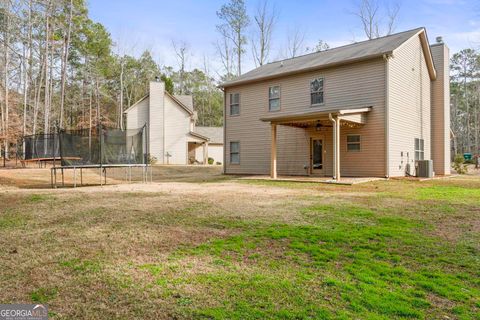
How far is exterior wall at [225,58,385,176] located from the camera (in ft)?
44.2

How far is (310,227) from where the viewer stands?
525 centimetres

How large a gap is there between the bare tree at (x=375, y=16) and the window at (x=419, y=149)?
14.4 m

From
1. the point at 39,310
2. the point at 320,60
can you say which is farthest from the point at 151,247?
the point at 320,60

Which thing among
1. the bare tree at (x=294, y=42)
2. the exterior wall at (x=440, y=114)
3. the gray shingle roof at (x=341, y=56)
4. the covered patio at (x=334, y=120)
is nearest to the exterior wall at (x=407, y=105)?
the gray shingle roof at (x=341, y=56)

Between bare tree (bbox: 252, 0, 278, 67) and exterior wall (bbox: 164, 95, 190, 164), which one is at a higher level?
bare tree (bbox: 252, 0, 278, 67)

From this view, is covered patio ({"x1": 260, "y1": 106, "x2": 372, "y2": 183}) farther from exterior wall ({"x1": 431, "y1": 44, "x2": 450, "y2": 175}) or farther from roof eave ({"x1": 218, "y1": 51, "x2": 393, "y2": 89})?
exterior wall ({"x1": 431, "y1": 44, "x2": 450, "y2": 175})

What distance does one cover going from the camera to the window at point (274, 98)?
53.9 ft

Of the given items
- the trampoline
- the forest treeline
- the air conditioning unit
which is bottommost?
the air conditioning unit

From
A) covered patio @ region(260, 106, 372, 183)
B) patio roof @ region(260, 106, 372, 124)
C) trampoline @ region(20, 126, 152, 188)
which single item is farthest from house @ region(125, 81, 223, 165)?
patio roof @ region(260, 106, 372, 124)

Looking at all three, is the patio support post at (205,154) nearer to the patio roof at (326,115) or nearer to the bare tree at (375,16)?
the bare tree at (375,16)

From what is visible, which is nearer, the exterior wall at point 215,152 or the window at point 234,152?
the window at point 234,152

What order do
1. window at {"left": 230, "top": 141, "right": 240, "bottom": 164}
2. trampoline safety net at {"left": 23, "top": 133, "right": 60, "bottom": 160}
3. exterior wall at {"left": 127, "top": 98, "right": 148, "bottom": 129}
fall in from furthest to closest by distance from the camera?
exterior wall at {"left": 127, "top": 98, "right": 148, "bottom": 129}, window at {"left": 230, "top": 141, "right": 240, "bottom": 164}, trampoline safety net at {"left": 23, "top": 133, "right": 60, "bottom": 160}

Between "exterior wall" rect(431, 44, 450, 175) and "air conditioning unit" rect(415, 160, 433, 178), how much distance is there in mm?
3303

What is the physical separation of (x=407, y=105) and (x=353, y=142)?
3100 millimetres
